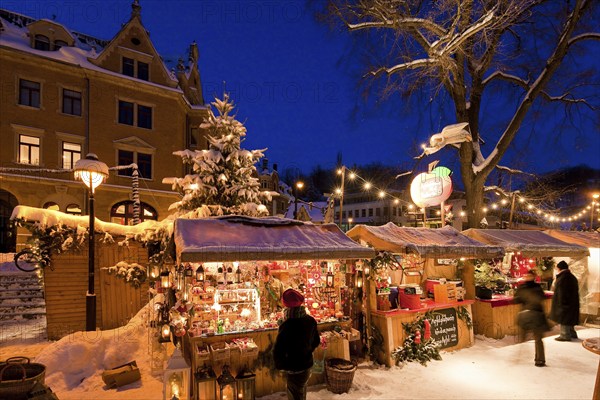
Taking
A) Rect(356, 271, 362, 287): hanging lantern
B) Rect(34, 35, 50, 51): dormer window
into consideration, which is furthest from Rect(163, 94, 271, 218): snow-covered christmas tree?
Rect(34, 35, 50, 51): dormer window

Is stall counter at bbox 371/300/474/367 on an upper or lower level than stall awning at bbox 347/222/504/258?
lower

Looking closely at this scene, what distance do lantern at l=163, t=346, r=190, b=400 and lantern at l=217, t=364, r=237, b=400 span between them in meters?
0.58

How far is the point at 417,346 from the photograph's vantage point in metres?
8.30

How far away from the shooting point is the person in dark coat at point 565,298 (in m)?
8.69

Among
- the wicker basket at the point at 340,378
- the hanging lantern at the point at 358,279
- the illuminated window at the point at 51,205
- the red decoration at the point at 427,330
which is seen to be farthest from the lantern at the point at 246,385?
the illuminated window at the point at 51,205

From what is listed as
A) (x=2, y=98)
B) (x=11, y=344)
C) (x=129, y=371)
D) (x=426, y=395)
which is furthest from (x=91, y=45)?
(x=426, y=395)

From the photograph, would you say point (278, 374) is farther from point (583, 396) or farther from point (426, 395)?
point (583, 396)

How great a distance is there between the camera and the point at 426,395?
6.46 meters

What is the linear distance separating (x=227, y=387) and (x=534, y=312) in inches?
261

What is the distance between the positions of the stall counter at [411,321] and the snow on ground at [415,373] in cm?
27

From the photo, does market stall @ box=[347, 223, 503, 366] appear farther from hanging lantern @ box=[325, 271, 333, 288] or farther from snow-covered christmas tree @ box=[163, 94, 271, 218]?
snow-covered christmas tree @ box=[163, 94, 271, 218]

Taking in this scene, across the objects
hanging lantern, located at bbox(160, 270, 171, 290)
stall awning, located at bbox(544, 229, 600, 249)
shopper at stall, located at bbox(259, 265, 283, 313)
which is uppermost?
stall awning, located at bbox(544, 229, 600, 249)

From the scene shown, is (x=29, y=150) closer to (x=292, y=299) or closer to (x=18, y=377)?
(x=18, y=377)

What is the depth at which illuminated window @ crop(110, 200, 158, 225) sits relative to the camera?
74.2 feet
